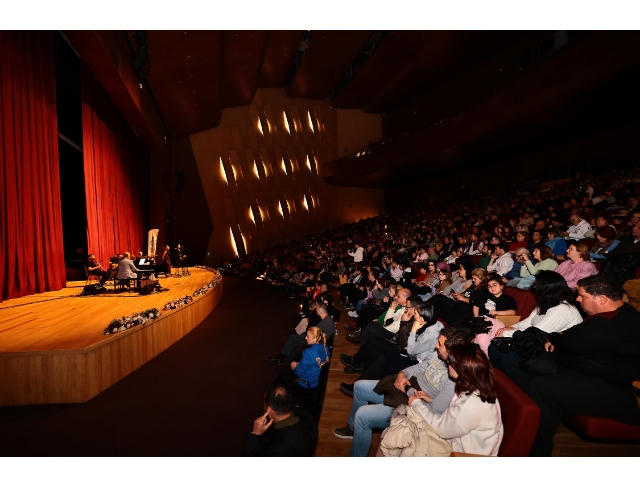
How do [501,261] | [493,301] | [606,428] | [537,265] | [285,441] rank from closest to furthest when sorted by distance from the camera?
[285,441]
[606,428]
[493,301]
[537,265]
[501,261]

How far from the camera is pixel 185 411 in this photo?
3186mm

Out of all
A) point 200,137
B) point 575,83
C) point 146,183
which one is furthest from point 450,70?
point 146,183

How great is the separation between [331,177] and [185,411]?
18.3 m

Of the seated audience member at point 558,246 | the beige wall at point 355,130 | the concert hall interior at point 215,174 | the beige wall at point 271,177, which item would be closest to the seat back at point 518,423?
the concert hall interior at point 215,174

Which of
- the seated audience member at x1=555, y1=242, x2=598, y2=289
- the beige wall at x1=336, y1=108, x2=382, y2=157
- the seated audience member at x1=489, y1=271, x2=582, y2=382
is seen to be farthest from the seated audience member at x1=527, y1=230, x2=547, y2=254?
the beige wall at x1=336, y1=108, x2=382, y2=157

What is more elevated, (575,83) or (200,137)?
(200,137)

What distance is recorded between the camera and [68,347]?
342cm

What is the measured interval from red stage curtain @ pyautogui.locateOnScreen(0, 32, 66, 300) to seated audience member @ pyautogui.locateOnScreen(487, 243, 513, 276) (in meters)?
6.56

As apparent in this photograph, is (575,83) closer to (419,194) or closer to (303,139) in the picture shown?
(419,194)

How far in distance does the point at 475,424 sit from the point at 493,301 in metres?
2.31

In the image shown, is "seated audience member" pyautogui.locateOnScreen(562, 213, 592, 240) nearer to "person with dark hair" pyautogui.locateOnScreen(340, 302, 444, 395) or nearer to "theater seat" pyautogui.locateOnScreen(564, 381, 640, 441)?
"person with dark hair" pyautogui.locateOnScreen(340, 302, 444, 395)

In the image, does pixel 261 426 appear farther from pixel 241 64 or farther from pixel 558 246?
pixel 241 64

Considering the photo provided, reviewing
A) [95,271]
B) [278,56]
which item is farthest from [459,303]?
[278,56]

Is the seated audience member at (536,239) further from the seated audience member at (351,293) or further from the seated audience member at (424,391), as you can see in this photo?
the seated audience member at (424,391)
